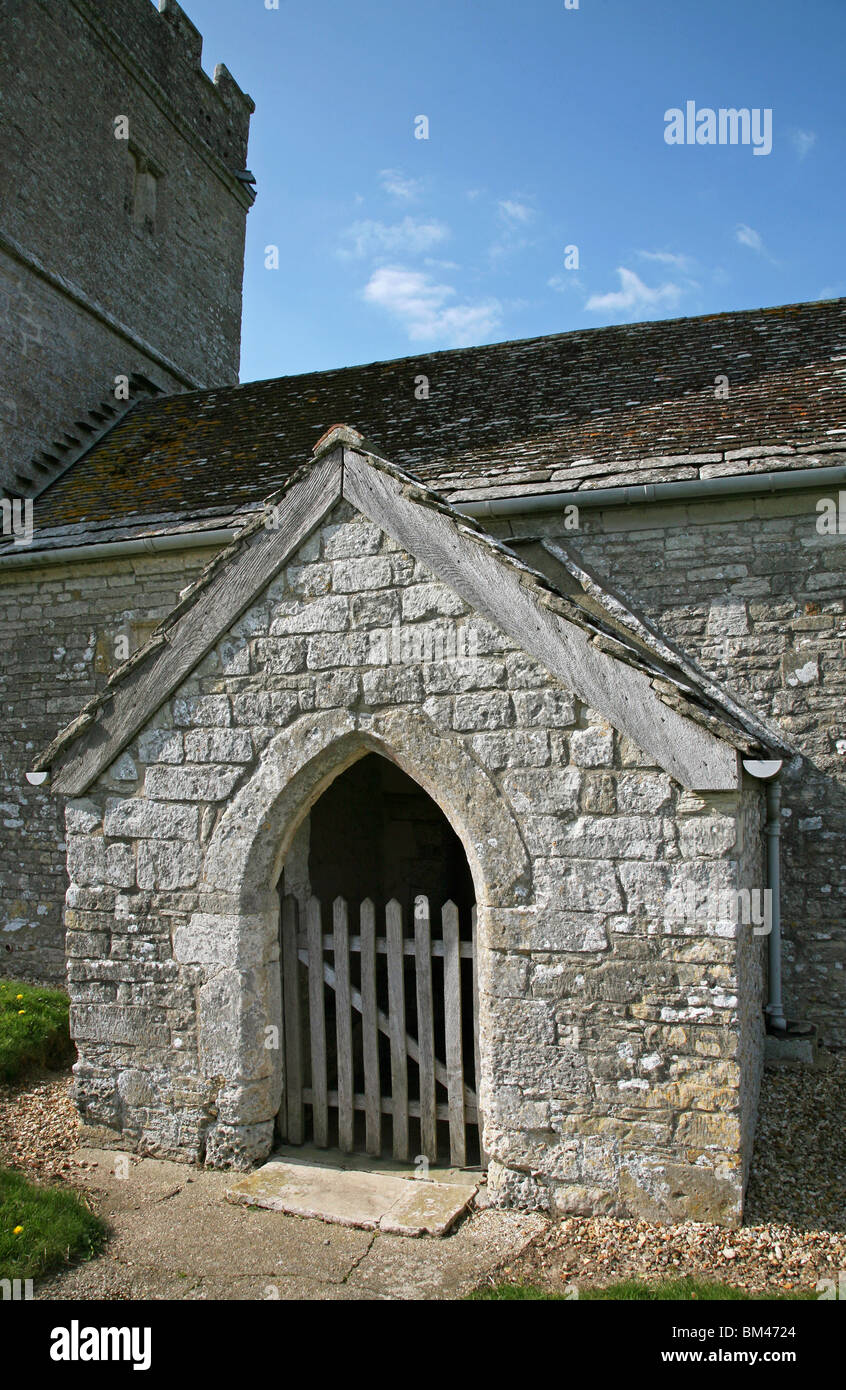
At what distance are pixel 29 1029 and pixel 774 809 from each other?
562 cm

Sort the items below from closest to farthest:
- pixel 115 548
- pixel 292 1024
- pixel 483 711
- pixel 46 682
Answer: pixel 483 711 → pixel 292 1024 → pixel 115 548 → pixel 46 682

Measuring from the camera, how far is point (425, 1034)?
4621 mm

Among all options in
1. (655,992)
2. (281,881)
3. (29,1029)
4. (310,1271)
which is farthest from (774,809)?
(29,1029)

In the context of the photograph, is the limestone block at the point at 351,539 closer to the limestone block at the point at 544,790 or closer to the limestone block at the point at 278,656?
the limestone block at the point at 278,656

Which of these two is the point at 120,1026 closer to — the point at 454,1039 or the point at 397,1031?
the point at 397,1031

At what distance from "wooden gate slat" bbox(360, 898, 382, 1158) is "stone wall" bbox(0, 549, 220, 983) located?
17.0 feet

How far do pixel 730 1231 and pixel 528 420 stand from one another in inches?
280

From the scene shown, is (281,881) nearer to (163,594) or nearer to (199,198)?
(163,594)

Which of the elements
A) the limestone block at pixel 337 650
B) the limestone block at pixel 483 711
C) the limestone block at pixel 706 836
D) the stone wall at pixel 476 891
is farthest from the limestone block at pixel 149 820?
the limestone block at pixel 706 836

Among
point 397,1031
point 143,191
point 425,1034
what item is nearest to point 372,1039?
point 397,1031

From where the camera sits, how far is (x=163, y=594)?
8961 millimetres

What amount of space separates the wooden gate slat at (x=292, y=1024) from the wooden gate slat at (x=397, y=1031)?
1.82 ft

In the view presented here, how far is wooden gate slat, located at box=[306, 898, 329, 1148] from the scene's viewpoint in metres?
4.81

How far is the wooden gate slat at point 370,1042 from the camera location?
4.73 metres
